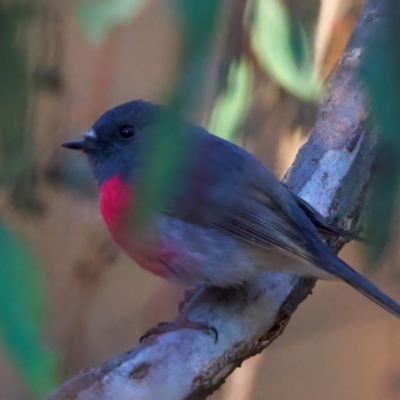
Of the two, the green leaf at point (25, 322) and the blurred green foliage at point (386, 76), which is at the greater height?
the blurred green foliage at point (386, 76)

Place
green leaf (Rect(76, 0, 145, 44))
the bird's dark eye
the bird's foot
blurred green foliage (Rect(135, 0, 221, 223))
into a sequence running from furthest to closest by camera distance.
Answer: the bird's dark eye → the bird's foot → green leaf (Rect(76, 0, 145, 44)) → blurred green foliage (Rect(135, 0, 221, 223))

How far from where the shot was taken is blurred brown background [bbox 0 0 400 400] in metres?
2.26

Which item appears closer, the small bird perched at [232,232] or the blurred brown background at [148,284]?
the small bird perched at [232,232]

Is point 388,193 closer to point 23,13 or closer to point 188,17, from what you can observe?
→ point 188,17

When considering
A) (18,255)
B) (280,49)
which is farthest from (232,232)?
(18,255)

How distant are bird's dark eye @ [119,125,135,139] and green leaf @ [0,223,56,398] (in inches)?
47.5

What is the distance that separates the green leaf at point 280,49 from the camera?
939 millimetres

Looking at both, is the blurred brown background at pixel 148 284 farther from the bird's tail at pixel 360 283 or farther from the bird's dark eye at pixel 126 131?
the bird's tail at pixel 360 283

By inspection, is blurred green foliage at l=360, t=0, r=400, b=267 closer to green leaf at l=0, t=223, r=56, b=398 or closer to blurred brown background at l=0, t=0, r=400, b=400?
green leaf at l=0, t=223, r=56, b=398

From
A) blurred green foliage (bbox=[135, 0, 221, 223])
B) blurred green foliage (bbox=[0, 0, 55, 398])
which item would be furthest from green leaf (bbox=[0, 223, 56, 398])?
blurred green foliage (bbox=[135, 0, 221, 223])

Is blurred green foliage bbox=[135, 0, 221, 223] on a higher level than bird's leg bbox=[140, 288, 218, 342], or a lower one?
higher

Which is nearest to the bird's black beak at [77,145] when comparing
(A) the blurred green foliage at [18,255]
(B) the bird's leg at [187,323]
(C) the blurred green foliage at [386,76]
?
(B) the bird's leg at [187,323]

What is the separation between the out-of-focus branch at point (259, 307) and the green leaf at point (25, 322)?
0.43m

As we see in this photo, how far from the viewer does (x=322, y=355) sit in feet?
11.0
